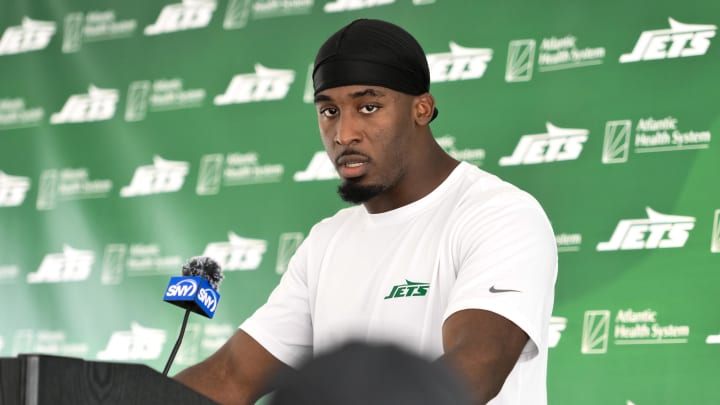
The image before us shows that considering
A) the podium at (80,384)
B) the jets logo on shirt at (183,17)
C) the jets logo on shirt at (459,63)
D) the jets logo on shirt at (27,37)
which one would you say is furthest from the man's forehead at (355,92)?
the jets logo on shirt at (27,37)

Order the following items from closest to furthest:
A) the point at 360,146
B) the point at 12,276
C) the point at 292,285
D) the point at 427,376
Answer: the point at 427,376
the point at 360,146
the point at 292,285
the point at 12,276

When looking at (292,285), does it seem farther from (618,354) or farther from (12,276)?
(12,276)

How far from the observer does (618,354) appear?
343 cm

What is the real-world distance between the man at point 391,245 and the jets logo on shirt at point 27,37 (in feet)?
9.00

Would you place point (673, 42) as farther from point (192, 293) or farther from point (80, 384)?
point (80, 384)

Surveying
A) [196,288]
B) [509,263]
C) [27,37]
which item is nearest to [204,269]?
[196,288]

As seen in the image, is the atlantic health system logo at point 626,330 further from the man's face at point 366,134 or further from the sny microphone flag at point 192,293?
the sny microphone flag at point 192,293

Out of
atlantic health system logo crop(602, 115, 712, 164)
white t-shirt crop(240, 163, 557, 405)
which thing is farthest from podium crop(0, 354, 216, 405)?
atlantic health system logo crop(602, 115, 712, 164)

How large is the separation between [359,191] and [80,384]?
104 centimetres

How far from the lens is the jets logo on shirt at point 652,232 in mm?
3387

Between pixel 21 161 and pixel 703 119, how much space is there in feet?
9.05

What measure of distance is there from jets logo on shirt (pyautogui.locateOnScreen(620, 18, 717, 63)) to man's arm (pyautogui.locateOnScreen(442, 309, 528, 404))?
202cm

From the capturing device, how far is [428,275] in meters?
1.98

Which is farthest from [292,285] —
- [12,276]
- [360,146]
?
[12,276]
